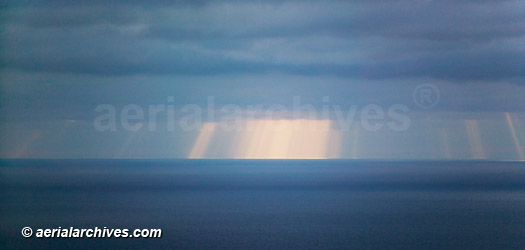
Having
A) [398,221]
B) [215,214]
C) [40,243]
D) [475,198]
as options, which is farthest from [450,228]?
[475,198]

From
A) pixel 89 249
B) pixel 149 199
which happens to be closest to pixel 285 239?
pixel 89 249

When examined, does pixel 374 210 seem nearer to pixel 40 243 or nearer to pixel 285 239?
pixel 285 239

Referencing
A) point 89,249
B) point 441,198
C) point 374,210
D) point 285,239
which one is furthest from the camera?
point 441,198

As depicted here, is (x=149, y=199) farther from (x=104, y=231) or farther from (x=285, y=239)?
(x=285, y=239)

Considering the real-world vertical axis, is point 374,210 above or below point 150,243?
above

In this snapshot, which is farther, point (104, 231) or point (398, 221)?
point (398, 221)

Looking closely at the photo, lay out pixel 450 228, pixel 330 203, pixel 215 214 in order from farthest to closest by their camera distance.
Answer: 1. pixel 330 203
2. pixel 215 214
3. pixel 450 228

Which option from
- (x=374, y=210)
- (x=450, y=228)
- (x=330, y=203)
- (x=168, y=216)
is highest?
(x=330, y=203)

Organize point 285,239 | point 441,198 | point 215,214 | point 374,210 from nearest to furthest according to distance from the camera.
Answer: point 285,239, point 215,214, point 374,210, point 441,198

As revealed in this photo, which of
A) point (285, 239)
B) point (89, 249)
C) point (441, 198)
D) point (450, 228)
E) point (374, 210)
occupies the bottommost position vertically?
point (89, 249)
